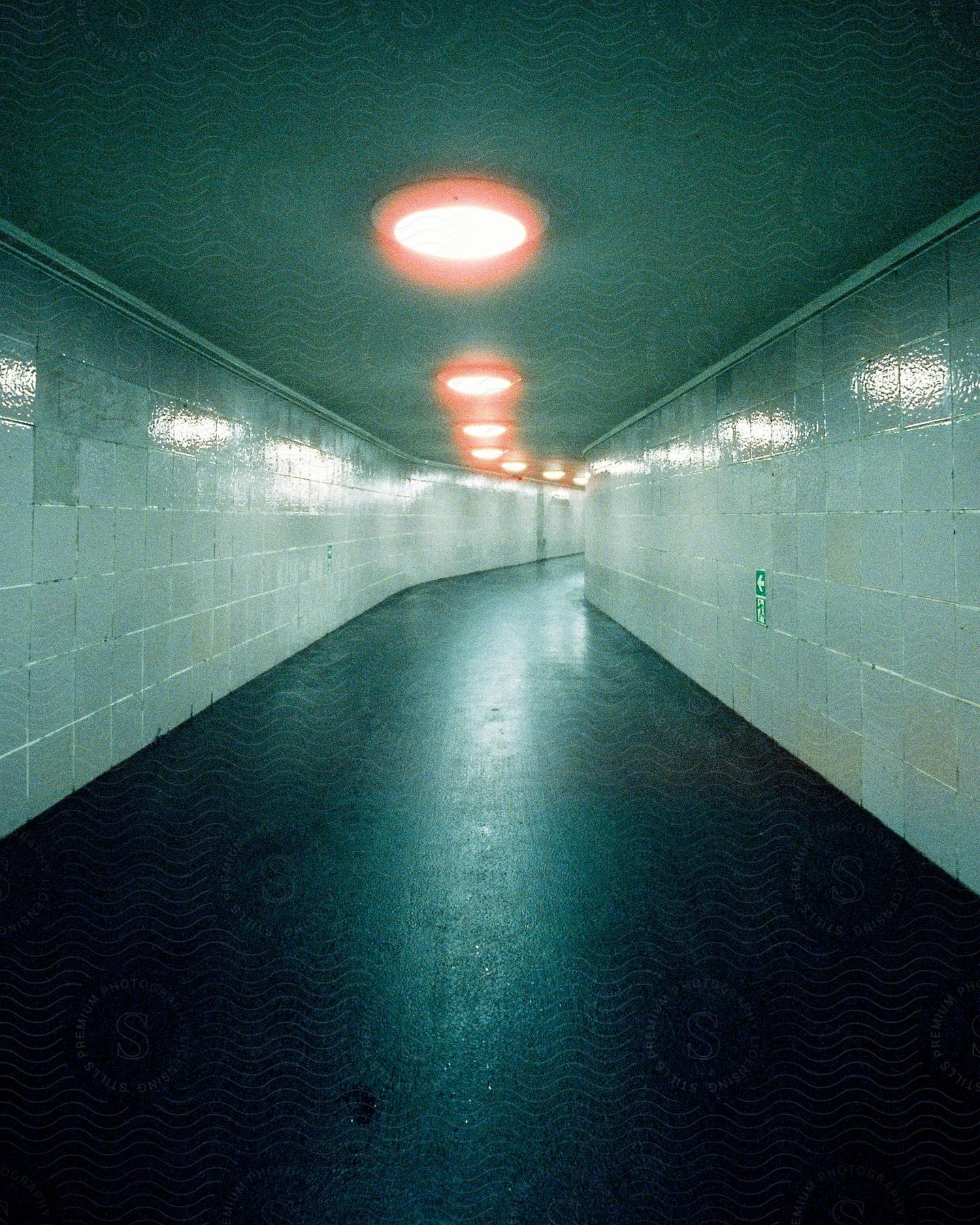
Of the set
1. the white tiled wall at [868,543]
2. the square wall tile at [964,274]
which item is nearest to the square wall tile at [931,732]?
the white tiled wall at [868,543]

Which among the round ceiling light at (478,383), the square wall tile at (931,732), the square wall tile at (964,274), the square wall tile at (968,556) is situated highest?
the round ceiling light at (478,383)

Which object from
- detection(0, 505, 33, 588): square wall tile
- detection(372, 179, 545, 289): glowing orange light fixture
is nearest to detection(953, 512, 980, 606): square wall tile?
detection(372, 179, 545, 289): glowing orange light fixture

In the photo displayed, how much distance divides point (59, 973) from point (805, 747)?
3620mm

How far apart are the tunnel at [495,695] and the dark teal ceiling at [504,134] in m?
0.02

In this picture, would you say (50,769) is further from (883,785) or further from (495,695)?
(883,785)

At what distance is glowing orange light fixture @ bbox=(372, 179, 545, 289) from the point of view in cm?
275

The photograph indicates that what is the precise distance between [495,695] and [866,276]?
12.1 ft

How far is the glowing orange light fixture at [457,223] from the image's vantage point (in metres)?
2.75

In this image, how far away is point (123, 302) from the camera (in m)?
3.95

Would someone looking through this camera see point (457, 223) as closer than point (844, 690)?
Yes

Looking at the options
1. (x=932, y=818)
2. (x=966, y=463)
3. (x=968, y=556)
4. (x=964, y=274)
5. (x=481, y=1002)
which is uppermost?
(x=964, y=274)

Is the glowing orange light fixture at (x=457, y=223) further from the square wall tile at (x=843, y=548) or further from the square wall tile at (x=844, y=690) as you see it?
the square wall tile at (x=844, y=690)

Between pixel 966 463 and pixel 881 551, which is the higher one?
pixel 966 463

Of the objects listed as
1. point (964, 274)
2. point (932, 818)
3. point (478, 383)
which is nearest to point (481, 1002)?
point (932, 818)
